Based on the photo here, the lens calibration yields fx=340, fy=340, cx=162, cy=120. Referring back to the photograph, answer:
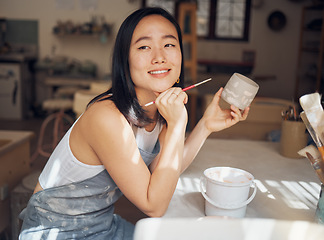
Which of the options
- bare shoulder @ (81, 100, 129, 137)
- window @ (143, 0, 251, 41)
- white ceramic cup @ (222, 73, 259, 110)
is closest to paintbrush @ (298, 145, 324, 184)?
white ceramic cup @ (222, 73, 259, 110)

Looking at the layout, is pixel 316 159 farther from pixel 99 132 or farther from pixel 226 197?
pixel 99 132

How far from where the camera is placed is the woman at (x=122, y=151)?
103 cm

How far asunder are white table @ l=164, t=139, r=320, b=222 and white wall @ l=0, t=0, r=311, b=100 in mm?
4890

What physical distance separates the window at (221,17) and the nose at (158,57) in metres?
5.27

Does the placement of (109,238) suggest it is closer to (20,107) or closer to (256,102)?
(256,102)

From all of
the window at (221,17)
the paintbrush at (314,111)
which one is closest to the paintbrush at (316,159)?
the paintbrush at (314,111)

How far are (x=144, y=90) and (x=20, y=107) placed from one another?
498 centimetres

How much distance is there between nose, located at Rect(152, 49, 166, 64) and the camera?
113 centimetres

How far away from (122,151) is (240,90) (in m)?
0.43

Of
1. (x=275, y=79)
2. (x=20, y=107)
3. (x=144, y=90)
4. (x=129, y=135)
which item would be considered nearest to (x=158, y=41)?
(x=144, y=90)

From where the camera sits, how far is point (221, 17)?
6191 mm

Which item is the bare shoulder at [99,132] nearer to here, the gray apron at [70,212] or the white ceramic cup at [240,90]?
the gray apron at [70,212]

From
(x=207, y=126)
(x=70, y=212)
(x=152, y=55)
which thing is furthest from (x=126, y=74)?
(x=70, y=212)

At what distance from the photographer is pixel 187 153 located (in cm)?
128
